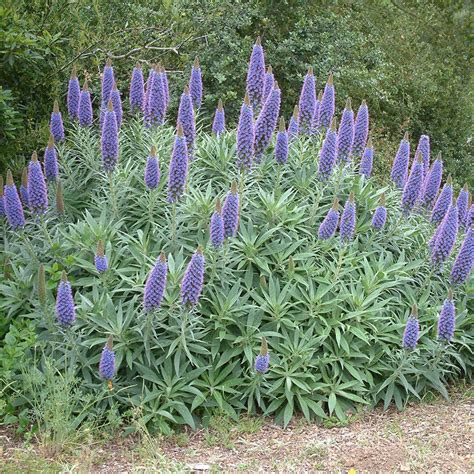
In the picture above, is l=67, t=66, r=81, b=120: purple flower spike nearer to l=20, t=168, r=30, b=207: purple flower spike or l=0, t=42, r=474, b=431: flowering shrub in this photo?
l=0, t=42, r=474, b=431: flowering shrub

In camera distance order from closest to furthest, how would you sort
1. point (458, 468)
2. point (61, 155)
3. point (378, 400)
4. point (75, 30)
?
point (458, 468), point (378, 400), point (61, 155), point (75, 30)

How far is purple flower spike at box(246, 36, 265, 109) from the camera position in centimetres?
652

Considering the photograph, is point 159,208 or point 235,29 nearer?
point 159,208

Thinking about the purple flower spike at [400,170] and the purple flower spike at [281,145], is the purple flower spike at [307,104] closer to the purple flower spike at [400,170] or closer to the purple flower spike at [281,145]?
the purple flower spike at [281,145]

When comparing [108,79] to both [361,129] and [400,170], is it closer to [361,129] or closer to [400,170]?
[361,129]

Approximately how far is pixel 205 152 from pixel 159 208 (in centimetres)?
83

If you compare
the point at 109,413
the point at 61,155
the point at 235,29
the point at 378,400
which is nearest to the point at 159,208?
the point at 61,155

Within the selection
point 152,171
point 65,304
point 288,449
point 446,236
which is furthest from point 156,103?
point 288,449

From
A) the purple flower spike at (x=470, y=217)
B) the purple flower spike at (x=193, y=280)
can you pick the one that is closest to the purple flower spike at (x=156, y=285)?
the purple flower spike at (x=193, y=280)

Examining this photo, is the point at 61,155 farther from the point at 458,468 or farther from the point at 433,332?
the point at 458,468

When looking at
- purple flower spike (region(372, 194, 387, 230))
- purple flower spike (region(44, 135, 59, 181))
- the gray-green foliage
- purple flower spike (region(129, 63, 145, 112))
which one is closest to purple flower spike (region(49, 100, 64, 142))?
the gray-green foliage

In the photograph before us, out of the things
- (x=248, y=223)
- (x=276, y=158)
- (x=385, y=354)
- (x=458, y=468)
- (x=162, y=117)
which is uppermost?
(x=162, y=117)

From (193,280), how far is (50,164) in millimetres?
2064

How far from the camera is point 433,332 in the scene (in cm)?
603
